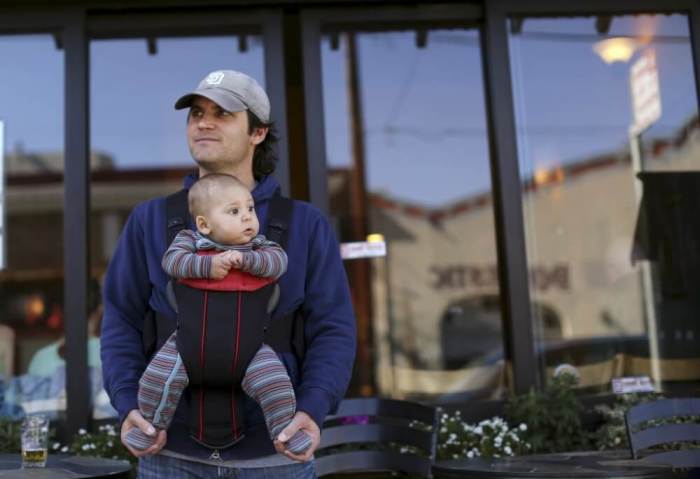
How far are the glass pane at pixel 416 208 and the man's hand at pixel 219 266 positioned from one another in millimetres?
4526

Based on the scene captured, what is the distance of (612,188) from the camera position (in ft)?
26.2

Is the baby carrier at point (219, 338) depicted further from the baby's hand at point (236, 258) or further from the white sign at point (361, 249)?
the white sign at point (361, 249)

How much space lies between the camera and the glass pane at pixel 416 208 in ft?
23.5

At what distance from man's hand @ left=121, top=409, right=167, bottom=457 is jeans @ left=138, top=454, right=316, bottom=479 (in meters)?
0.06

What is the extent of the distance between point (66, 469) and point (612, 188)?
21.1 feet

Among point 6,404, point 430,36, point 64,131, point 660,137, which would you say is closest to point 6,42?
point 64,131

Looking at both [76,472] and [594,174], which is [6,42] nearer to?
[76,472]

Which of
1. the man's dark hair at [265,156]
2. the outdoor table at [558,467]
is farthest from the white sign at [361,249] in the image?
the man's dark hair at [265,156]

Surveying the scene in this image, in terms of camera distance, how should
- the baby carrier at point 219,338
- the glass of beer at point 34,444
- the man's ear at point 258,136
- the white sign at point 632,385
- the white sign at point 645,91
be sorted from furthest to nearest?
the white sign at point 645,91 → the white sign at point 632,385 → the glass of beer at point 34,444 → the man's ear at point 258,136 → the baby carrier at point 219,338

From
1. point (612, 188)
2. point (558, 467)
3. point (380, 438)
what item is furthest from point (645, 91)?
point (558, 467)

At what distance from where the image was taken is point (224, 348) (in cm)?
157

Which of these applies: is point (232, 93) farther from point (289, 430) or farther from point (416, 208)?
point (416, 208)

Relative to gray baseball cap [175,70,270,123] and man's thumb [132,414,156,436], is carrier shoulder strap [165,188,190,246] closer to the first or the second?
gray baseball cap [175,70,270,123]

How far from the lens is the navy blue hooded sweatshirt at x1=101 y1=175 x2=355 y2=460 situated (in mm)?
1683
